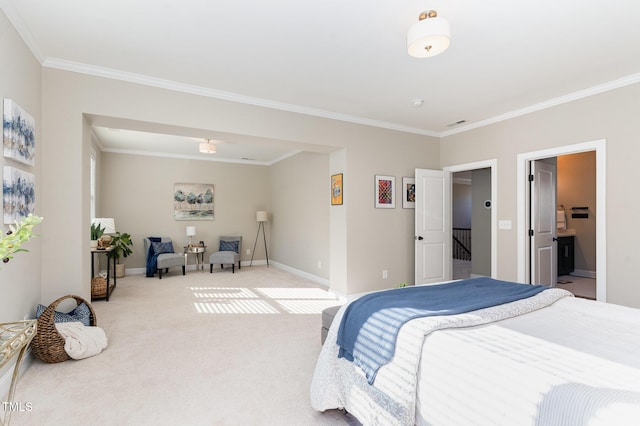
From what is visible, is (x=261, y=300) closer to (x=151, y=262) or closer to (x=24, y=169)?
(x=151, y=262)

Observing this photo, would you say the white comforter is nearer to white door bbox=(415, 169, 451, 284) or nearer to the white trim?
the white trim

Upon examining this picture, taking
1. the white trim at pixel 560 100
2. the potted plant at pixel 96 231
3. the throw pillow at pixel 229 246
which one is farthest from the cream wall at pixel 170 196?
the white trim at pixel 560 100

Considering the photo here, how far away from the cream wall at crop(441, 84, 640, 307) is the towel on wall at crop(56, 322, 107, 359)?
4.83m

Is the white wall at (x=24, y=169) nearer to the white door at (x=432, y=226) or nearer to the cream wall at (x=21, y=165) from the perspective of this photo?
the cream wall at (x=21, y=165)

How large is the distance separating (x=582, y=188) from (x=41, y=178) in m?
8.75

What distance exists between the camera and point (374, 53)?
9.62 ft

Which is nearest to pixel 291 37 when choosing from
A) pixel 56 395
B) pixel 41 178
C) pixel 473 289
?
pixel 473 289

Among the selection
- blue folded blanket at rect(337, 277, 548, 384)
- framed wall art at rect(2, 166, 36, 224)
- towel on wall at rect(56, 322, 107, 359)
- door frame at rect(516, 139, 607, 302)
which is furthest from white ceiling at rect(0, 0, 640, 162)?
towel on wall at rect(56, 322, 107, 359)

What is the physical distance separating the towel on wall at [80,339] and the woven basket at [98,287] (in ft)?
6.52

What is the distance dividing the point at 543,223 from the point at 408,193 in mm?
1887

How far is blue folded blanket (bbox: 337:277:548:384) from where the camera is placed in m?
1.75

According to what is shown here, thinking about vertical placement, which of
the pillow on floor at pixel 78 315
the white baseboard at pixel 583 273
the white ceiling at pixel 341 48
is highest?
the white ceiling at pixel 341 48

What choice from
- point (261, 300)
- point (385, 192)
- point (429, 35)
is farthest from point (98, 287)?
point (429, 35)

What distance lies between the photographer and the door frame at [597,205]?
3592 millimetres
